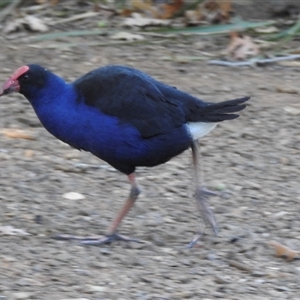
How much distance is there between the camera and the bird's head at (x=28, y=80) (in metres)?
4.71

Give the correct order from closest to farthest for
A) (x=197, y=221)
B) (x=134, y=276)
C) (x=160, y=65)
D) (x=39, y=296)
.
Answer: (x=39, y=296)
(x=134, y=276)
(x=197, y=221)
(x=160, y=65)

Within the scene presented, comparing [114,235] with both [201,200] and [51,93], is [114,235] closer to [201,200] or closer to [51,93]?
[201,200]

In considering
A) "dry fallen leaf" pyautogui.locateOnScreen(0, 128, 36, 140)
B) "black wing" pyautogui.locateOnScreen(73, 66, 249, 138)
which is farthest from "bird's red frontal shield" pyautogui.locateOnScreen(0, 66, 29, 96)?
"dry fallen leaf" pyautogui.locateOnScreen(0, 128, 36, 140)

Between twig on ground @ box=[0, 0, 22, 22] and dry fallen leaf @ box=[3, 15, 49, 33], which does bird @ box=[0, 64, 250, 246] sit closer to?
dry fallen leaf @ box=[3, 15, 49, 33]

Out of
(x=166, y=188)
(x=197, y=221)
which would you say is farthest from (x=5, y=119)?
(x=197, y=221)

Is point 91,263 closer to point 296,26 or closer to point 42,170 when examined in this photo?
point 42,170

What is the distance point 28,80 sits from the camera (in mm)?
4711

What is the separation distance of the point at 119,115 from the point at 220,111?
1.91ft

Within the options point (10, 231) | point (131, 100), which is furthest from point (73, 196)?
point (131, 100)

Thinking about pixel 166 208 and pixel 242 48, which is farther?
pixel 242 48

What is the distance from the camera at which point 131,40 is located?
814 cm

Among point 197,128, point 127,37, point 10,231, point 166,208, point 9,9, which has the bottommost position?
point 166,208

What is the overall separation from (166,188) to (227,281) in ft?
4.50

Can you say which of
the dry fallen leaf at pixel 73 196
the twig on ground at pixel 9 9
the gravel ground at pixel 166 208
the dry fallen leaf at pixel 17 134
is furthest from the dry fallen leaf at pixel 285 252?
A: the twig on ground at pixel 9 9
